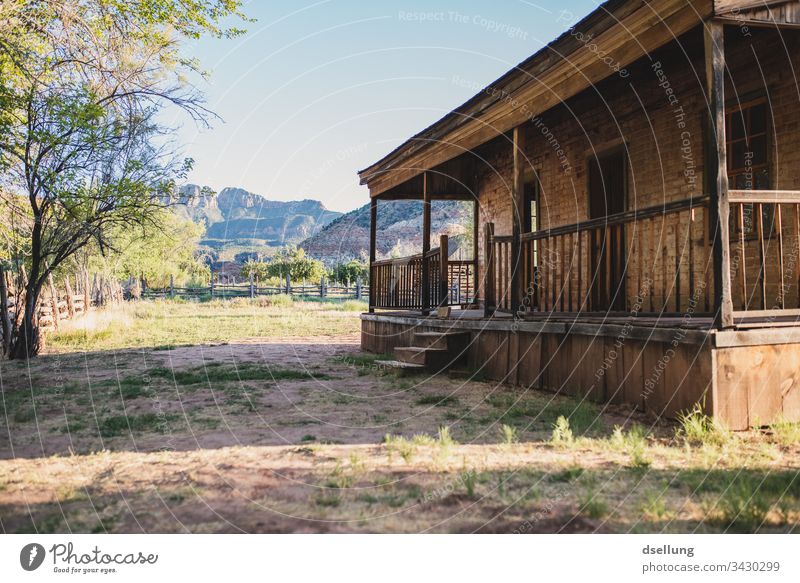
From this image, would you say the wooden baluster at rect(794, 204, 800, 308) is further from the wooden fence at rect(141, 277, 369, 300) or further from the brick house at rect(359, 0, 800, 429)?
the wooden fence at rect(141, 277, 369, 300)

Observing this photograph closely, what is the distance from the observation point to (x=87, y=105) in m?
7.69

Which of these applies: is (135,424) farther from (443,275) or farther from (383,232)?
(383,232)

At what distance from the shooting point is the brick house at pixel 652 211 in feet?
17.0

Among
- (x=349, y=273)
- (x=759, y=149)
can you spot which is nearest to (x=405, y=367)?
(x=759, y=149)

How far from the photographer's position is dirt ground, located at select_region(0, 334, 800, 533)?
129 inches

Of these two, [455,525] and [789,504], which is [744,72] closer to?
[789,504]

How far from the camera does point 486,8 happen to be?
8422mm

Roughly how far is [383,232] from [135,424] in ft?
347

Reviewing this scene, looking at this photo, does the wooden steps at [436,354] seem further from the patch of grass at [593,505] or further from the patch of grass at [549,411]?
the patch of grass at [593,505]

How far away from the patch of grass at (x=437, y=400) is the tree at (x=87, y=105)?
5838 mm

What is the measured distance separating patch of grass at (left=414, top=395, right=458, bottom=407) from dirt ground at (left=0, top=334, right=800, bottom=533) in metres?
0.06

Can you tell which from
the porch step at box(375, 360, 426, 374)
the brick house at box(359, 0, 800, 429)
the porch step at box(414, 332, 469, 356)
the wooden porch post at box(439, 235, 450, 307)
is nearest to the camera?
the brick house at box(359, 0, 800, 429)

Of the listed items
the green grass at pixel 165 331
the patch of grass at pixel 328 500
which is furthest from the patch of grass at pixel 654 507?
the green grass at pixel 165 331

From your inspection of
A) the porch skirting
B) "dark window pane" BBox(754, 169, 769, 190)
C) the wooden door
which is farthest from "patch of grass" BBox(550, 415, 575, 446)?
"dark window pane" BBox(754, 169, 769, 190)
